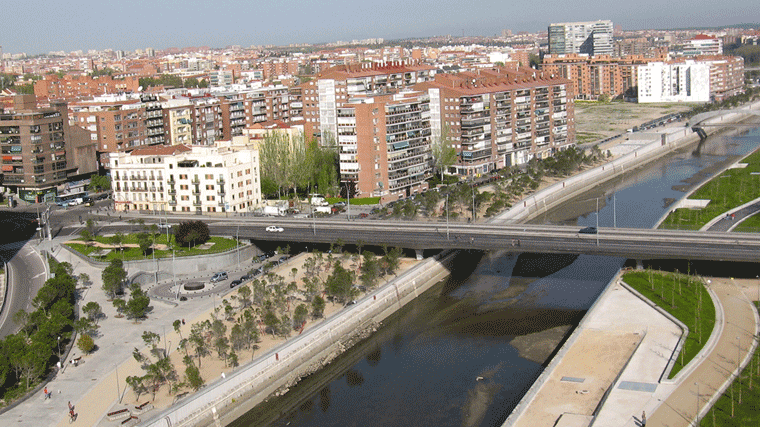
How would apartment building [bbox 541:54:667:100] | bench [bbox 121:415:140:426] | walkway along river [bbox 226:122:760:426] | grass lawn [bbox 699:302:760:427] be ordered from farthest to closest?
apartment building [bbox 541:54:667:100]
walkway along river [bbox 226:122:760:426]
bench [bbox 121:415:140:426]
grass lawn [bbox 699:302:760:427]

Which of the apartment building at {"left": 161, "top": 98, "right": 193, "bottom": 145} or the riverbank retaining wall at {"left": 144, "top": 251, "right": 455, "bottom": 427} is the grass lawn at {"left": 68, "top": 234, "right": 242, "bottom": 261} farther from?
the apartment building at {"left": 161, "top": 98, "right": 193, "bottom": 145}

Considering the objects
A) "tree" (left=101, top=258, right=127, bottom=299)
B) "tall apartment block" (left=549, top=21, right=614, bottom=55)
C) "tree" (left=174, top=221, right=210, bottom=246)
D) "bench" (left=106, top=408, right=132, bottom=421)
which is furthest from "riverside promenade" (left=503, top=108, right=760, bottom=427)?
"tall apartment block" (left=549, top=21, right=614, bottom=55)

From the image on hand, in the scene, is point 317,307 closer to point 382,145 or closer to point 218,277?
point 218,277

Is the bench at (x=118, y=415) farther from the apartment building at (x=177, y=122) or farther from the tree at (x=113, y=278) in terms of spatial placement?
the apartment building at (x=177, y=122)

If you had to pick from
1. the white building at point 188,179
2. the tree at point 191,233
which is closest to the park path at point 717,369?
the tree at point 191,233

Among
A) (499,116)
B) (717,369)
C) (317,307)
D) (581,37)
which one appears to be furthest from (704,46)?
(717,369)

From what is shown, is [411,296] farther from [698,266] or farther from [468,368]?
[698,266]
